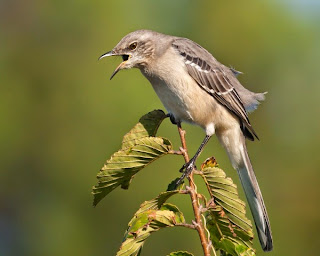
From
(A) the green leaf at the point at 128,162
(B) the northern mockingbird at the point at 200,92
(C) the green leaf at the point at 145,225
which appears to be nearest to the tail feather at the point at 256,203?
(B) the northern mockingbird at the point at 200,92

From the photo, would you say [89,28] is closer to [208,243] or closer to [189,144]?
[189,144]

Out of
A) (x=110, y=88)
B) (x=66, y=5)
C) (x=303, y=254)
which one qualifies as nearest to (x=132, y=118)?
(x=110, y=88)

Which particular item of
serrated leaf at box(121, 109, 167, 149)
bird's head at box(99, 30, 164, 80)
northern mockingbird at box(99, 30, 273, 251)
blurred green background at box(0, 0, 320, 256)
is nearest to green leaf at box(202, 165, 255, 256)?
serrated leaf at box(121, 109, 167, 149)

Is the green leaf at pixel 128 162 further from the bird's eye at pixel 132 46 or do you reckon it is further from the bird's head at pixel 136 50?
the bird's eye at pixel 132 46

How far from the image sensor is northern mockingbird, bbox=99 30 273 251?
18.4ft

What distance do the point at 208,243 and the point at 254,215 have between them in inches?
84.4

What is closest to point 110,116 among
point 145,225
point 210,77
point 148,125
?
point 210,77

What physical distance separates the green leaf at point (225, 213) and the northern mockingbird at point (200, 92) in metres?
1.36

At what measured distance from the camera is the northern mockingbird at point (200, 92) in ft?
18.4

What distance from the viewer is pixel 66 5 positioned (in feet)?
58.5

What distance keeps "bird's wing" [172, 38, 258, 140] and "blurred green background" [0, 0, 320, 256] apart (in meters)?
4.82

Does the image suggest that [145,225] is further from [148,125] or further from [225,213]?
[148,125]

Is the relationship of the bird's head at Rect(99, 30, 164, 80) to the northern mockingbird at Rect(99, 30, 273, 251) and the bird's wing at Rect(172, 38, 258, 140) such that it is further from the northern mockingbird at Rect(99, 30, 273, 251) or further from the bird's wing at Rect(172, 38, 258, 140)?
the bird's wing at Rect(172, 38, 258, 140)

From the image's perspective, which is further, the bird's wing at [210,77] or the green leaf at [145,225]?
the bird's wing at [210,77]
